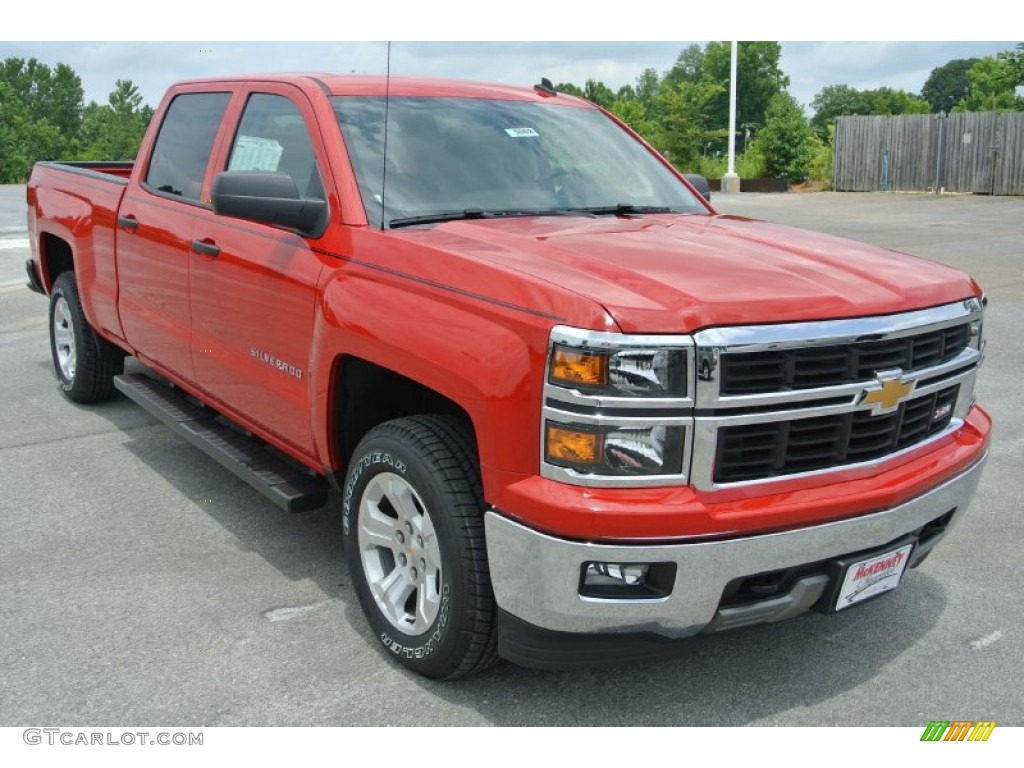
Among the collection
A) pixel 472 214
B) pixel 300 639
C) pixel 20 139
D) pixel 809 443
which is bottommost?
pixel 300 639

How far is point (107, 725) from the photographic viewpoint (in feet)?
10.3

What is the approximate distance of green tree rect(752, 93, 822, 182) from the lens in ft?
108

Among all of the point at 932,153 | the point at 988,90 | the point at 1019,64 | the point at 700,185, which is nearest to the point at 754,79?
the point at 988,90

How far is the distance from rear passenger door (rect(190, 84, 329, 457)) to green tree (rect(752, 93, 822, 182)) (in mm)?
30569

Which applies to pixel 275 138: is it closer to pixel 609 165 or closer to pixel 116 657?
pixel 609 165

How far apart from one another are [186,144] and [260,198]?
179cm

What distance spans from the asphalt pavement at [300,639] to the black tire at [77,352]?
3.16 feet

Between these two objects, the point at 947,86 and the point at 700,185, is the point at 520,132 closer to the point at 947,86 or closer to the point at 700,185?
the point at 700,185

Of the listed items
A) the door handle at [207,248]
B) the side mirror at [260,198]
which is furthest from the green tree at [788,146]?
the side mirror at [260,198]

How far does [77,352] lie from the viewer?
6582 millimetres

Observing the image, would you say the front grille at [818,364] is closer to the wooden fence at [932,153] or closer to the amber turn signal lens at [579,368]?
the amber turn signal lens at [579,368]

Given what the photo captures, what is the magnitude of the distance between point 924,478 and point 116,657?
2.68 metres

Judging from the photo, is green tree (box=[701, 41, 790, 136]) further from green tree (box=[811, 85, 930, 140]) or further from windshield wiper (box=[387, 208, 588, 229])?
windshield wiper (box=[387, 208, 588, 229])

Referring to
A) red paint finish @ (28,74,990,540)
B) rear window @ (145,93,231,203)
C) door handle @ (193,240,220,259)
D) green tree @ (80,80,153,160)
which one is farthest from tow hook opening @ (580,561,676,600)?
green tree @ (80,80,153,160)
